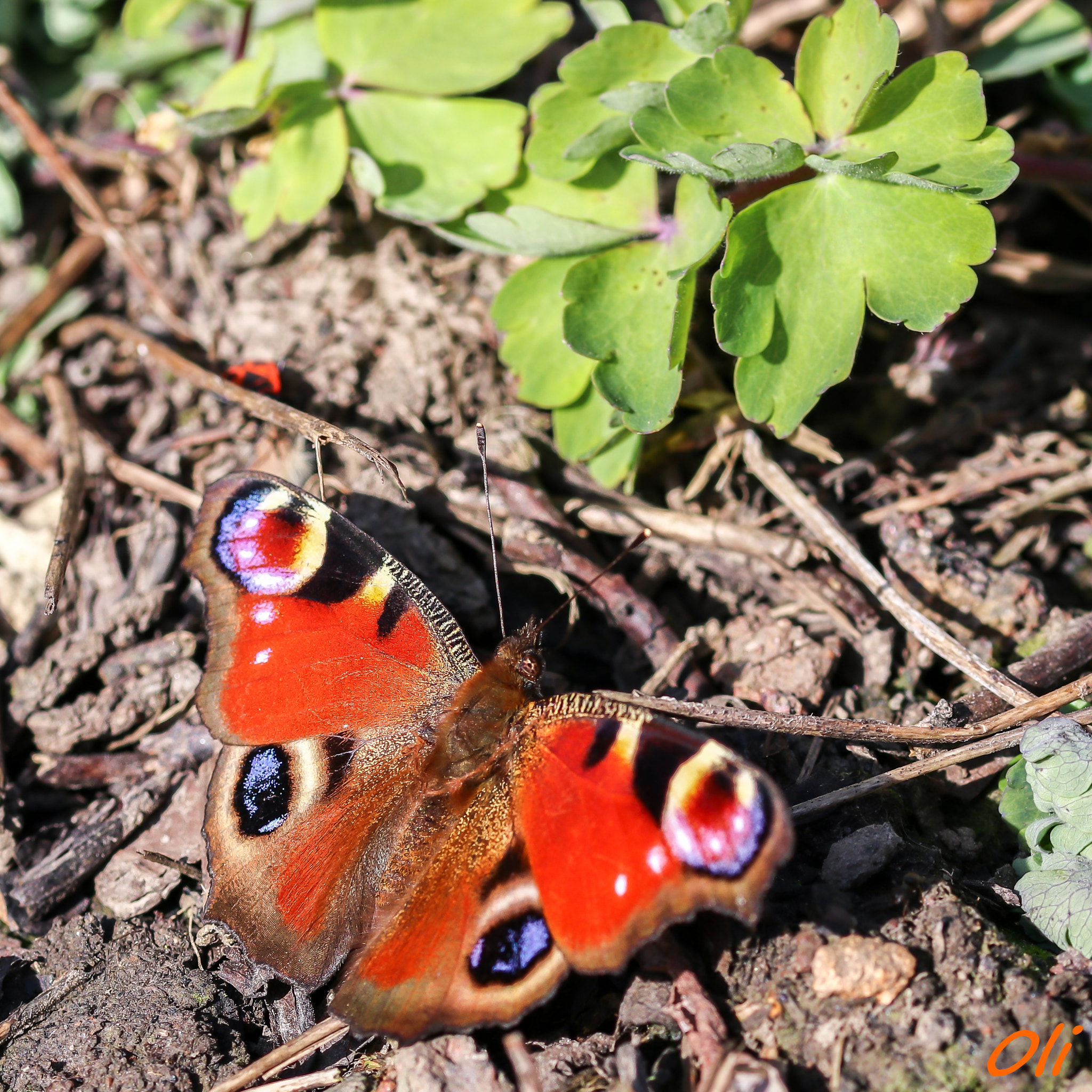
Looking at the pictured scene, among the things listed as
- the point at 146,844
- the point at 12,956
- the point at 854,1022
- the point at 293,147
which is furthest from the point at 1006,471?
the point at 12,956

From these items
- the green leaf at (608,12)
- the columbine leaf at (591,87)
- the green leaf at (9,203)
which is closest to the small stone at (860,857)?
the columbine leaf at (591,87)

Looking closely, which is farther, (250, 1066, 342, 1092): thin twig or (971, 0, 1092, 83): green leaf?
(971, 0, 1092, 83): green leaf

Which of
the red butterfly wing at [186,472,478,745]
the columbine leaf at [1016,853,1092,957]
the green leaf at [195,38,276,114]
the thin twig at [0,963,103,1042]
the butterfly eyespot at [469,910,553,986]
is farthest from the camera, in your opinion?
the green leaf at [195,38,276,114]

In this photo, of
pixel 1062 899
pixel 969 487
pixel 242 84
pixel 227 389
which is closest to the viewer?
pixel 1062 899

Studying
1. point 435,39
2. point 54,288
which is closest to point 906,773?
point 435,39

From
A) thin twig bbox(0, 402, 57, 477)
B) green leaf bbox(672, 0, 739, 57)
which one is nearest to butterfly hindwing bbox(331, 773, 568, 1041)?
green leaf bbox(672, 0, 739, 57)

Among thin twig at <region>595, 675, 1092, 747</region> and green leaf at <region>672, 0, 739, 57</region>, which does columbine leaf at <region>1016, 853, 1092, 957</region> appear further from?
green leaf at <region>672, 0, 739, 57</region>

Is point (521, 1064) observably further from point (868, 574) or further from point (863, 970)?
point (868, 574)
